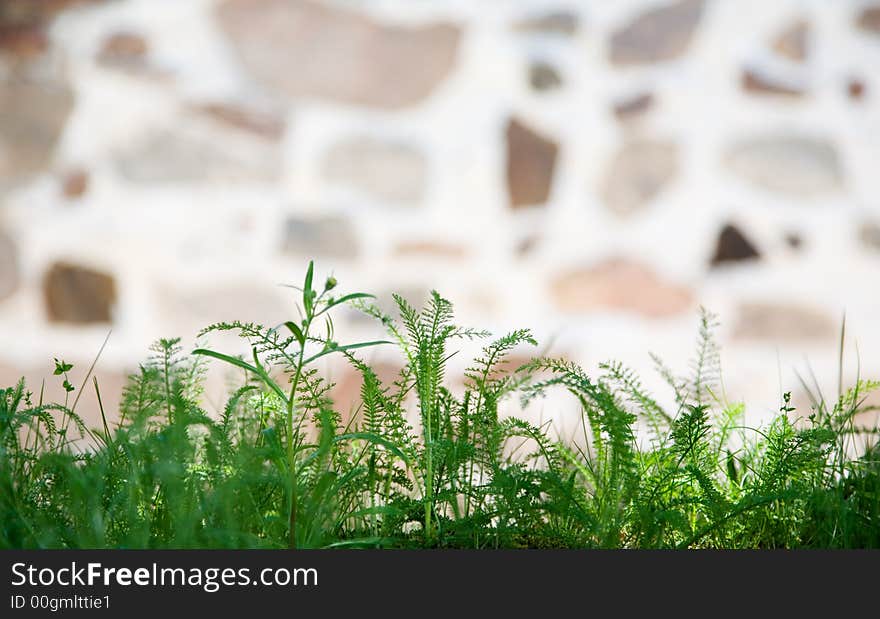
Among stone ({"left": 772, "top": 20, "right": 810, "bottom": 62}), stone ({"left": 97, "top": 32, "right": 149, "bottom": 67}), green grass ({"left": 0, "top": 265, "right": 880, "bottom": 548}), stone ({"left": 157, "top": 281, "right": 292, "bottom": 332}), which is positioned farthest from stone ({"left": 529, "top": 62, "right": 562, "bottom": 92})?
green grass ({"left": 0, "top": 265, "right": 880, "bottom": 548})

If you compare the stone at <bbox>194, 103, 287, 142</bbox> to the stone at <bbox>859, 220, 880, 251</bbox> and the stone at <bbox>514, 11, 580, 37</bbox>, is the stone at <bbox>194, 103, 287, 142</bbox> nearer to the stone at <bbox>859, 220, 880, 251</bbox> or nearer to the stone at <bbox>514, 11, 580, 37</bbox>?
the stone at <bbox>514, 11, 580, 37</bbox>

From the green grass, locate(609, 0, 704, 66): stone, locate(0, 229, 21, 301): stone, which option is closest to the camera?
the green grass

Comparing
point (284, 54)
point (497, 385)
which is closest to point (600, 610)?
point (497, 385)

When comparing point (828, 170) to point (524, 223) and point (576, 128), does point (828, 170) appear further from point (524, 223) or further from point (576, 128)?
point (524, 223)

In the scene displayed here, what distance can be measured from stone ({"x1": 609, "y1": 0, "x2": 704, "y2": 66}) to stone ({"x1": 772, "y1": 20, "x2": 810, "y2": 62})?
8.8 inches

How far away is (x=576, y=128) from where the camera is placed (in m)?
2.15

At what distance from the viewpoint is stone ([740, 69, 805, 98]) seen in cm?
217

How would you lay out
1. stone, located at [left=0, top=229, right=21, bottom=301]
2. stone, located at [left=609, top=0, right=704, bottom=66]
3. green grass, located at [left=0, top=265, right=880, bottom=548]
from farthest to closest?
stone, located at [left=609, top=0, right=704, bottom=66] < stone, located at [left=0, top=229, right=21, bottom=301] < green grass, located at [left=0, top=265, right=880, bottom=548]

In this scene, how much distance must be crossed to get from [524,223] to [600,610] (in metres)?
1.54

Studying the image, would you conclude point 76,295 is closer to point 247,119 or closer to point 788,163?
point 247,119

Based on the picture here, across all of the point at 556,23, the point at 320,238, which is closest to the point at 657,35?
the point at 556,23

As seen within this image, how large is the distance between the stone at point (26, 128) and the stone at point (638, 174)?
1.41 meters

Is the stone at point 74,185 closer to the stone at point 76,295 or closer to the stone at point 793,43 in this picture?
the stone at point 76,295

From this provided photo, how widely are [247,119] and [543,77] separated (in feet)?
2.54
